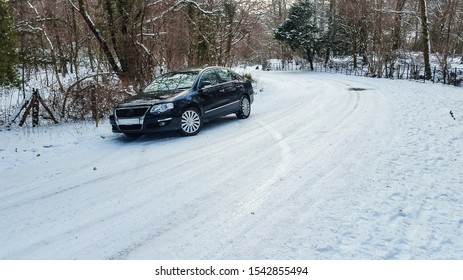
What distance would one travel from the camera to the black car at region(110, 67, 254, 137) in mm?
8320

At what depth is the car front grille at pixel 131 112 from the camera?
8.31 meters

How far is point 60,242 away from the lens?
3.79m

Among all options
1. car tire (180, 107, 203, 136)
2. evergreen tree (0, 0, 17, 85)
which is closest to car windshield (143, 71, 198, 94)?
car tire (180, 107, 203, 136)

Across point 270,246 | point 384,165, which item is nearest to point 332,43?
point 384,165

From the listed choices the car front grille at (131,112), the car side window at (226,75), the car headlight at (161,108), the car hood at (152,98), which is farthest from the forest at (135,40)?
the car side window at (226,75)

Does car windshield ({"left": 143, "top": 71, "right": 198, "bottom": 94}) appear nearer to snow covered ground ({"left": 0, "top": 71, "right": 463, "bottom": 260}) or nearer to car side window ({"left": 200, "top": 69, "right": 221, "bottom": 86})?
car side window ({"left": 200, "top": 69, "right": 221, "bottom": 86})

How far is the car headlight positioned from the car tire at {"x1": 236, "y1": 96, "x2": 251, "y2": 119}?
286 centimetres

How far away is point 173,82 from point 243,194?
18.1ft

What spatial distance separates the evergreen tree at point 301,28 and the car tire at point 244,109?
28.1 m

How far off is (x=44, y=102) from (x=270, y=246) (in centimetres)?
984

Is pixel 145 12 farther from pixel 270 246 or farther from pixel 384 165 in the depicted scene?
pixel 270 246

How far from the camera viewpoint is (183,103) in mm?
8633

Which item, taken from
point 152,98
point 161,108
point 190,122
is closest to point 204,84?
point 190,122

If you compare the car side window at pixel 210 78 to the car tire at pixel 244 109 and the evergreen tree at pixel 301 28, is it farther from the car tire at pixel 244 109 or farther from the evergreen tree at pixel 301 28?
the evergreen tree at pixel 301 28
